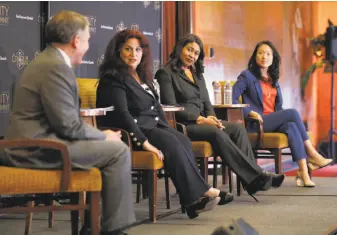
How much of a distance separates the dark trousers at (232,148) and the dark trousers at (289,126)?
730 millimetres

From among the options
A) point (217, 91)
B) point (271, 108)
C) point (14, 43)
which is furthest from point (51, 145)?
point (271, 108)

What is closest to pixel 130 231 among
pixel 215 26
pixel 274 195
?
pixel 274 195

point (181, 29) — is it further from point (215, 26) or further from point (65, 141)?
point (65, 141)

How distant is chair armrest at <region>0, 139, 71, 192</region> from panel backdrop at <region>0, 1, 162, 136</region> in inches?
82.0

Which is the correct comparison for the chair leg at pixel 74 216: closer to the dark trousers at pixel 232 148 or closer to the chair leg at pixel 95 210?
the chair leg at pixel 95 210

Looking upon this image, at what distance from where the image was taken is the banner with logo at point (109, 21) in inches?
250

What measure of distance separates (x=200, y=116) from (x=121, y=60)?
1.08m

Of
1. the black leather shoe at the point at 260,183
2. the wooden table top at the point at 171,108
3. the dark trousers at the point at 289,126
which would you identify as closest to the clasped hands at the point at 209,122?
the wooden table top at the point at 171,108

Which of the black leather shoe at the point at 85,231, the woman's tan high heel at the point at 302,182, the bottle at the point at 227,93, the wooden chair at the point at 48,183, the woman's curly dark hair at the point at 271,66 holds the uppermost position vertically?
the woman's curly dark hair at the point at 271,66

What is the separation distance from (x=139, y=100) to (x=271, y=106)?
2131 mm

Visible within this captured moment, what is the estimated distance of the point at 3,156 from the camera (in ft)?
11.3

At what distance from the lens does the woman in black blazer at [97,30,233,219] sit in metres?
4.52

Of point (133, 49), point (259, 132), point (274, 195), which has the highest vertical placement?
point (133, 49)

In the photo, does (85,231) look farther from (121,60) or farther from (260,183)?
(260,183)
